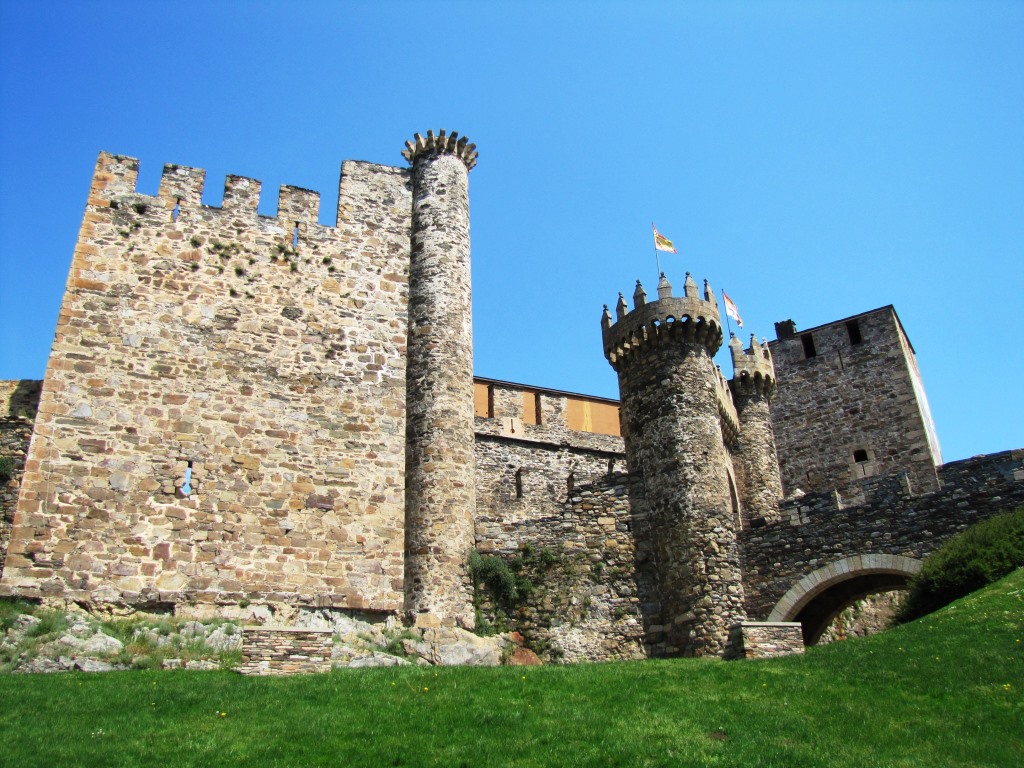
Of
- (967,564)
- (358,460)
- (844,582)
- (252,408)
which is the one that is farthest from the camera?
(844,582)

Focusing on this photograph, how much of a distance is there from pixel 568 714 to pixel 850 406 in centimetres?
2658

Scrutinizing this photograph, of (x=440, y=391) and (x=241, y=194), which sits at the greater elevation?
(x=241, y=194)

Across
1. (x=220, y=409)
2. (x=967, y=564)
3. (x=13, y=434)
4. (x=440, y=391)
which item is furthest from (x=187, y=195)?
(x=967, y=564)

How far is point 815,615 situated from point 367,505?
10456 millimetres

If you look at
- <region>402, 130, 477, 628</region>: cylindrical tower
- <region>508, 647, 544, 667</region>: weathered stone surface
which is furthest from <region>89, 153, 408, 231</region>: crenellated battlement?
<region>508, 647, 544, 667</region>: weathered stone surface

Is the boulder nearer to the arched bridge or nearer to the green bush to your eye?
the arched bridge

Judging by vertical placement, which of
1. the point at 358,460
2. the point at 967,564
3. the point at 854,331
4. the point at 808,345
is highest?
the point at 854,331

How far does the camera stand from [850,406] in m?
35.3

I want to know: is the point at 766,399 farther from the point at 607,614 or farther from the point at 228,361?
the point at 228,361

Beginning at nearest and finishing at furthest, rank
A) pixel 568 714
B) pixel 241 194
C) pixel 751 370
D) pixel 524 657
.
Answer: pixel 568 714 < pixel 524 657 < pixel 241 194 < pixel 751 370

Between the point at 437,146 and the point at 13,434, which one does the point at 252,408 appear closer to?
the point at 13,434

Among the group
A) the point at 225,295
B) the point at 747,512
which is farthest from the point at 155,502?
the point at 747,512

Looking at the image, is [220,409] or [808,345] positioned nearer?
[220,409]

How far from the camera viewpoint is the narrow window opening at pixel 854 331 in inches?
1437
